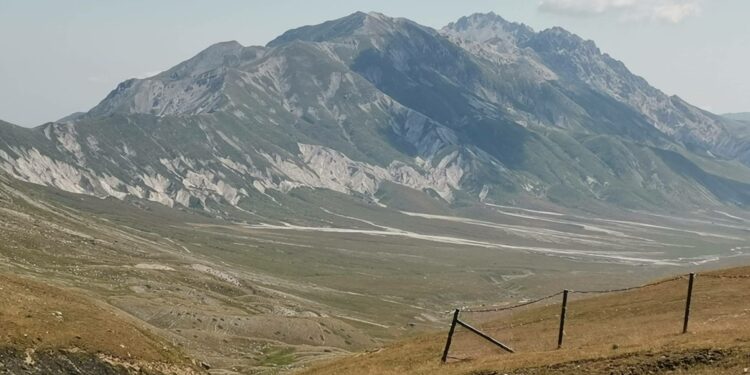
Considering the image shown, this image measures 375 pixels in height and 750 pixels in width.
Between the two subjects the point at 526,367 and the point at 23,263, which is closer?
the point at 526,367

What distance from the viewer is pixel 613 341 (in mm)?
A: 42969

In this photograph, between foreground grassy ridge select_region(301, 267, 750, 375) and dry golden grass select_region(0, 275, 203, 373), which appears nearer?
foreground grassy ridge select_region(301, 267, 750, 375)

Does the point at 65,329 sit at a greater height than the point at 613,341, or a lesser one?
lesser

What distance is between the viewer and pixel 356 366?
53250 mm

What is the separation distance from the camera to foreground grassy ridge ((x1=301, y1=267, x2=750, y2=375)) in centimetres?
3544

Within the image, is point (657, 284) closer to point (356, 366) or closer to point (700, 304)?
point (700, 304)

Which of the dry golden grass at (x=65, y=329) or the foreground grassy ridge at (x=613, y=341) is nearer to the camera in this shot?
the foreground grassy ridge at (x=613, y=341)

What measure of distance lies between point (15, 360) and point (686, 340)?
4013 cm

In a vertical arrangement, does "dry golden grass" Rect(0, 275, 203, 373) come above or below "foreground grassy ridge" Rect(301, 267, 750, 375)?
below

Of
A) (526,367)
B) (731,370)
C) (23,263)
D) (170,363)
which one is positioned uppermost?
(731,370)

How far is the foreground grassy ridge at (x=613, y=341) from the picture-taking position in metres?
35.4


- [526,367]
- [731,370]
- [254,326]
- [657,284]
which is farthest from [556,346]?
[254,326]

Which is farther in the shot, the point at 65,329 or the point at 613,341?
the point at 65,329

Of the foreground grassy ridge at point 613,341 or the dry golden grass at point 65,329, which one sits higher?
the foreground grassy ridge at point 613,341
